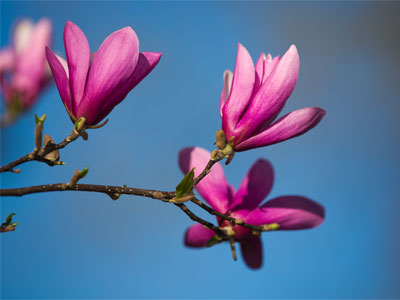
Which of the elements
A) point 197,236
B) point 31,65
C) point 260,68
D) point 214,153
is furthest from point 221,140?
point 31,65

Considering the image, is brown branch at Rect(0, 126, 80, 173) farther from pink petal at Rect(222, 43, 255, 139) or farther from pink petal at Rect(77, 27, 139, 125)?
pink petal at Rect(222, 43, 255, 139)

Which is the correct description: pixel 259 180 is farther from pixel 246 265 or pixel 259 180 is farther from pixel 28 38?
pixel 28 38

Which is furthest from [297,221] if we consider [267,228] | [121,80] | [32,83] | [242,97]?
[32,83]

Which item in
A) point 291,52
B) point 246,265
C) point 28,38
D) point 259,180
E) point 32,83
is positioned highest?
point 28,38

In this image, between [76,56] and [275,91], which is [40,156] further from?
[275,91]

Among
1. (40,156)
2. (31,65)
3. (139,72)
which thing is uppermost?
(31,65)

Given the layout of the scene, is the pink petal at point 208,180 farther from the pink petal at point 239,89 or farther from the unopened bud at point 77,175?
the unopened bud at point 77,175
